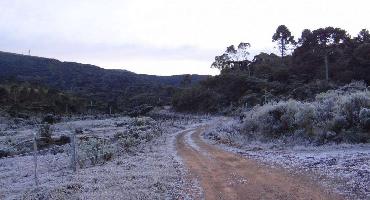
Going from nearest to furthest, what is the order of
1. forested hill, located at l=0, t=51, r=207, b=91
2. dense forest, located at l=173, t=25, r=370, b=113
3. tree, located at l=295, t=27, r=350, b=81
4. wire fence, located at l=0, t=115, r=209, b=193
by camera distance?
wire fence, located at l=0, t=115, r=209, b=193
dense forest, located at l=173, t=25, r=370, b=113
tree, located at l=295, t=27, r=350, b=81
forested hill, located at l=0, t=51, r=207, b=91

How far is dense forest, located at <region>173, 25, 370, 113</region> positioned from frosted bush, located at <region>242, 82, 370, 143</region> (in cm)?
2154

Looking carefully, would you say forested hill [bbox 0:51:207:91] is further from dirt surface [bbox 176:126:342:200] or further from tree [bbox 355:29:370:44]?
dirt surface [bbox 176:126:342:200]

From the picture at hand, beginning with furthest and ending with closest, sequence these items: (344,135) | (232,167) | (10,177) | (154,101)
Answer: (154,101) → (344,135) → (10,177) → (232,167)

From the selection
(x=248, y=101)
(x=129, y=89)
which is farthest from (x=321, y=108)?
(x=129, y=89)

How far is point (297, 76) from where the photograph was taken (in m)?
70.2

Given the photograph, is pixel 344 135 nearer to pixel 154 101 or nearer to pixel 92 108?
pixel 92 108

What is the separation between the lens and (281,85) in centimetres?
6794

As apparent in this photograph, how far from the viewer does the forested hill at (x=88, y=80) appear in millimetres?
121625

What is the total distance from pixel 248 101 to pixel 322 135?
43.8 metres

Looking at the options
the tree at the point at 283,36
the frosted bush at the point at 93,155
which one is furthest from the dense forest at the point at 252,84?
the frosted bush at the point at 93,155

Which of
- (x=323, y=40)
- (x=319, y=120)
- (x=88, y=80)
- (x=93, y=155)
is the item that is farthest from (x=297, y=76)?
(x=88, y=80)

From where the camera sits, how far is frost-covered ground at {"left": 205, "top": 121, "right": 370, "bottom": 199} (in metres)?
12.9

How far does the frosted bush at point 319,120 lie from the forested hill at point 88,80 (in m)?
81.4

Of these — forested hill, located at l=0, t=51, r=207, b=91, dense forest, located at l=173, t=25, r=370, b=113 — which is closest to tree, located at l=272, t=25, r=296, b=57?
dense forest, located at l=173, t=25, r=370, b=113
